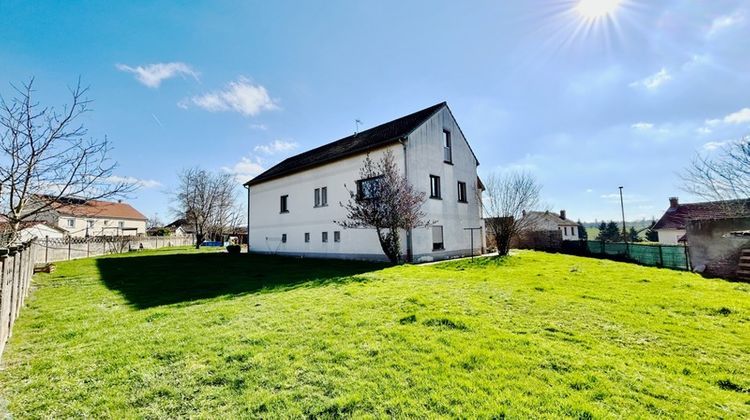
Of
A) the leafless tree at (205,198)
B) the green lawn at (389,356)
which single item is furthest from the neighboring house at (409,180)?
the leafless tree at (205,198)

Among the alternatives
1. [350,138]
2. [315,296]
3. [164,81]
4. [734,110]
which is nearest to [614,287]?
[315,296]

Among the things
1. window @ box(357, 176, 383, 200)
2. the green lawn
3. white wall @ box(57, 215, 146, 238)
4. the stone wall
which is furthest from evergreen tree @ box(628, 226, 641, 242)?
white wall @ box(57, 215, 146, 238)

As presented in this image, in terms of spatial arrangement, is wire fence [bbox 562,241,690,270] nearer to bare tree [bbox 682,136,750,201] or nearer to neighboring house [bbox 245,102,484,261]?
bare tree [bbox 682,136,750,201]

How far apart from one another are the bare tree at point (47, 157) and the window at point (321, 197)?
492 inches

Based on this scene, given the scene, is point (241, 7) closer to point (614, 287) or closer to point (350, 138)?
point (350, 138)

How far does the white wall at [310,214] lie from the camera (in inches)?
613

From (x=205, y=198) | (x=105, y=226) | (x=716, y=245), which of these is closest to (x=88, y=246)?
(x=205, y=198)

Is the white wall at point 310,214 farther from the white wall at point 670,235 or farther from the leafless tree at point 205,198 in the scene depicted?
the white wall at point 670,235

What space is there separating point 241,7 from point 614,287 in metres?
13.4

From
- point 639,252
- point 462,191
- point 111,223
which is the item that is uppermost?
point 111,223

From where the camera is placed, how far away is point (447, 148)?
17.4 metres

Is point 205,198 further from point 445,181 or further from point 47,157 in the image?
point 47,157

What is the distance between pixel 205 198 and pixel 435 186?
2975 cm

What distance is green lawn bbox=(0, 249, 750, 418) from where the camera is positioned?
105 inches
